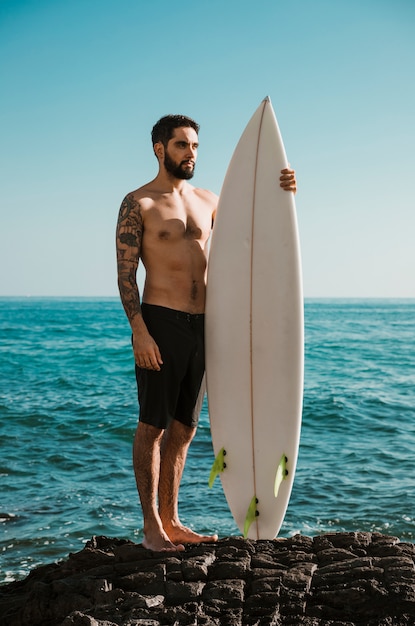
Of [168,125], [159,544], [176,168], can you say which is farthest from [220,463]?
[168,125]

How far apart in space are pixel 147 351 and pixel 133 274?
42 cm

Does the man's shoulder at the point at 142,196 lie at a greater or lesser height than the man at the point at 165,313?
greater

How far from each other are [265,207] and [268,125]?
50 cm

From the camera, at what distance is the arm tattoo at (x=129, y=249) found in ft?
11.5

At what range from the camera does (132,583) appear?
128 inches

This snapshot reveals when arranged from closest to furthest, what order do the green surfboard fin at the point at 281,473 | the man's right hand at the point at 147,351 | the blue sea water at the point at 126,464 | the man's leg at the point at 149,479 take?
the man's right hand at the point at 147,351
the man's leg at the point at 149,479
the green surfboard fin at the point at 281,473
the blue sea water at the point at 126,464

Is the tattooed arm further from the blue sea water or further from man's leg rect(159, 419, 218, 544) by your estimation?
the blue sea water

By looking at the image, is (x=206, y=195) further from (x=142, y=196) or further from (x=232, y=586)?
(x=232, y=586)

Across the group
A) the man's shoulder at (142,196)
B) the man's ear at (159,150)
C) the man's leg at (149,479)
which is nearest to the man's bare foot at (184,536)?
the man's leg at (149,479)

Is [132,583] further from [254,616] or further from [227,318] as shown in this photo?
[227,318]

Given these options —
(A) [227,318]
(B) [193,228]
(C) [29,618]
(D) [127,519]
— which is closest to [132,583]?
(C) [29,618]

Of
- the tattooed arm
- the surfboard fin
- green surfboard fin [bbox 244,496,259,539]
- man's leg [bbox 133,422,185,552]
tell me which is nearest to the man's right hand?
the tattooed arm

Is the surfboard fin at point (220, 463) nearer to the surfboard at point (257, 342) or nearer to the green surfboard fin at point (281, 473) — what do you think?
the surfboard at point (257, 342)

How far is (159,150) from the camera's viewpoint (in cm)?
371
